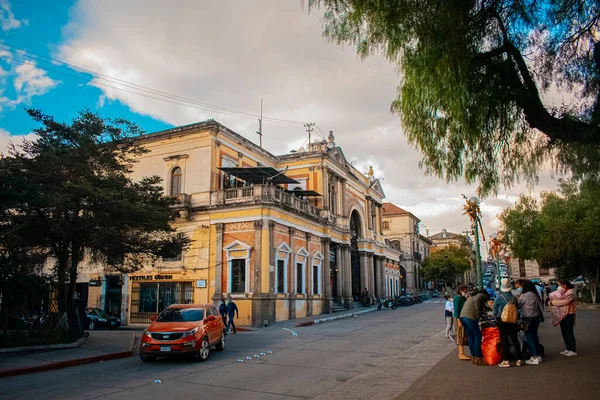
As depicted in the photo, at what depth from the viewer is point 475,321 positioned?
32.4 feet

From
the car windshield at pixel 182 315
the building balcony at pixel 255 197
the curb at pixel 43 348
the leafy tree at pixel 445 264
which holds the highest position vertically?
the building balcony at pixel 255 197

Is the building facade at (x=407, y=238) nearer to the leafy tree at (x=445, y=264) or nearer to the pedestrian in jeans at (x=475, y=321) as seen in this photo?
the leafy tree at (x=445, y=264)

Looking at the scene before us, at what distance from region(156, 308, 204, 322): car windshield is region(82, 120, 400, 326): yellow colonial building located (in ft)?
41.2

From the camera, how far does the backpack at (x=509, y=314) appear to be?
938 centimetres

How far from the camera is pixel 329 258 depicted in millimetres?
35844

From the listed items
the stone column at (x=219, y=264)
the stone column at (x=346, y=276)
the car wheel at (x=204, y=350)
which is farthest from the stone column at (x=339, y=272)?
the car wheel at (x=204, y=350)

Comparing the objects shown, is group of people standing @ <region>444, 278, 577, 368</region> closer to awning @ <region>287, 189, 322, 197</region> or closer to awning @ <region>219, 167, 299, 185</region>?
awning @ <region>219, 167, 299, 185</region>

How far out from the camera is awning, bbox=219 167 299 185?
2873cm

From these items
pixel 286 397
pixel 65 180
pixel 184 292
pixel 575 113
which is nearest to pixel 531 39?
pixel 575 113

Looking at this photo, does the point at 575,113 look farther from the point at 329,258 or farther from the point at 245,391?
the point at 329,258

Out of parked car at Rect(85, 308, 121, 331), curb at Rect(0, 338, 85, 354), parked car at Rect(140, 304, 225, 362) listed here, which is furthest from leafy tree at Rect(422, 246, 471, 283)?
curb at Rect(0, 338, 85, 354)

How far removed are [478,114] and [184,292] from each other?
24.3 m

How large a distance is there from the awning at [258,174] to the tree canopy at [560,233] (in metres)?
16.5

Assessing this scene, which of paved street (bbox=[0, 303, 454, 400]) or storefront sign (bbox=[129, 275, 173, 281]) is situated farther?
storefront sign (bbox=[129, 275, 173, 281])
